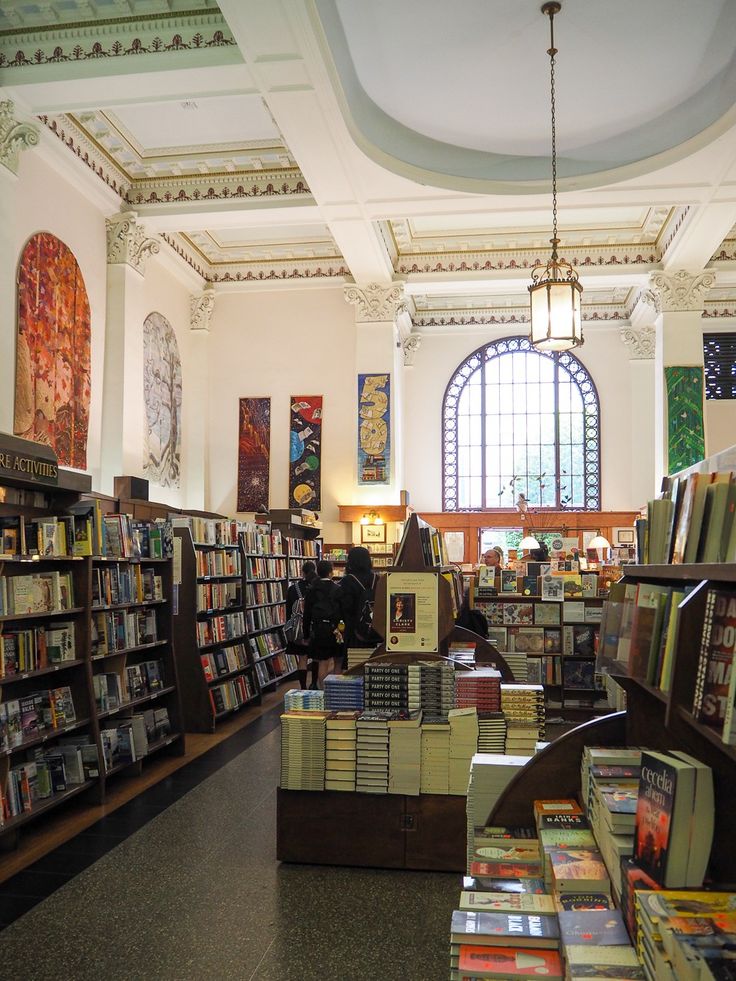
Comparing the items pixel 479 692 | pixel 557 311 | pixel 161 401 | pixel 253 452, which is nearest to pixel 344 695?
pixel 479 692

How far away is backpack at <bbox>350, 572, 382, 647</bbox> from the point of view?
286 inches

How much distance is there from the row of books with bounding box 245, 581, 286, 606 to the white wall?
425 cm

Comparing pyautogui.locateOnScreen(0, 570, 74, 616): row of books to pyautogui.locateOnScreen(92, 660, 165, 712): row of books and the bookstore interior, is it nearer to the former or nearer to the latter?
the bookstore interior

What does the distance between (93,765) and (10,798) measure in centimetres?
78

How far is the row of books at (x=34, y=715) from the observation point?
4332mm

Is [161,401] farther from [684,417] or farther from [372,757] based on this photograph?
[372,757]

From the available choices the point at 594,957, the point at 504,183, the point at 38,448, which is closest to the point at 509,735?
the point at 594,957

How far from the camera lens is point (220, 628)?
26.6 feet

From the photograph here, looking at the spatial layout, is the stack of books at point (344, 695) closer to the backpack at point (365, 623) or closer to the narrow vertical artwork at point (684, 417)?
the backpack at point (365, 623)

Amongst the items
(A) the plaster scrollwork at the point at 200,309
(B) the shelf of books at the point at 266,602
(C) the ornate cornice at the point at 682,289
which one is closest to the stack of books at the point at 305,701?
(B) the shelf of books at the point at 266,602

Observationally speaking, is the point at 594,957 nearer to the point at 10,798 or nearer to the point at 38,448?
the point at 10,798

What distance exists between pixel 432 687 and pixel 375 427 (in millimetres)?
10070

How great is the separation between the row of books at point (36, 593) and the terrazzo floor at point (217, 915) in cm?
130

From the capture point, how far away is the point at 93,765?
16.7ft
